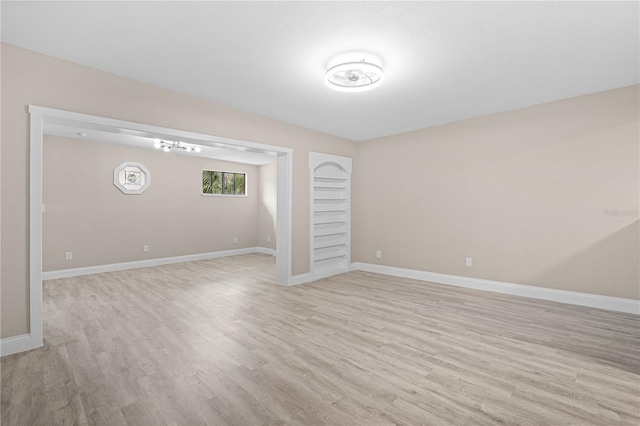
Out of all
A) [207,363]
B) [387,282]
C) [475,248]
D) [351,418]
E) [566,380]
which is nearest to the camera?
[351,418]

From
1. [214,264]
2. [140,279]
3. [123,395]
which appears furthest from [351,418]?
[214,264]

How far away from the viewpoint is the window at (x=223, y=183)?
7.52 metres

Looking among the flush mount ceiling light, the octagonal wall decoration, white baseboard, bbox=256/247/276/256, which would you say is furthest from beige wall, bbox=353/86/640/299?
the octagonal wall decoration

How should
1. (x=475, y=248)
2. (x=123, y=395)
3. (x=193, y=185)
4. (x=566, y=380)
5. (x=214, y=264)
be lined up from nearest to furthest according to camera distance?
(x=123, y=395) → (x=566, y=380) → (x=475, y=248) → (x=214, y=264) → (x=193, y=185)

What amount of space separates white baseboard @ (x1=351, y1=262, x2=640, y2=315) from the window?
4645 millimetres

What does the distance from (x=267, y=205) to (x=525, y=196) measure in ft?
19.8

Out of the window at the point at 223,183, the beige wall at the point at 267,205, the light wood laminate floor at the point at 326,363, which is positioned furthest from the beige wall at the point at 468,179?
the window at the point at 223,183

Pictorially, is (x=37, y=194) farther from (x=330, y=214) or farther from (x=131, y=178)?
(x=330, y=214)

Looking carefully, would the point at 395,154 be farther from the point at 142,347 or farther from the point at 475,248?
the point at 142,347

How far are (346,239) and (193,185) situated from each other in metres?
4.02

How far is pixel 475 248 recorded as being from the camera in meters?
4.49

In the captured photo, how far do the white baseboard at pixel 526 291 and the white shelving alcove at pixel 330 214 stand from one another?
883mm

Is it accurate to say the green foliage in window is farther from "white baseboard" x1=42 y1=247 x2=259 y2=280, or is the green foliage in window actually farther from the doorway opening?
the doorway opening

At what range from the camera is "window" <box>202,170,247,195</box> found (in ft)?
24.7
